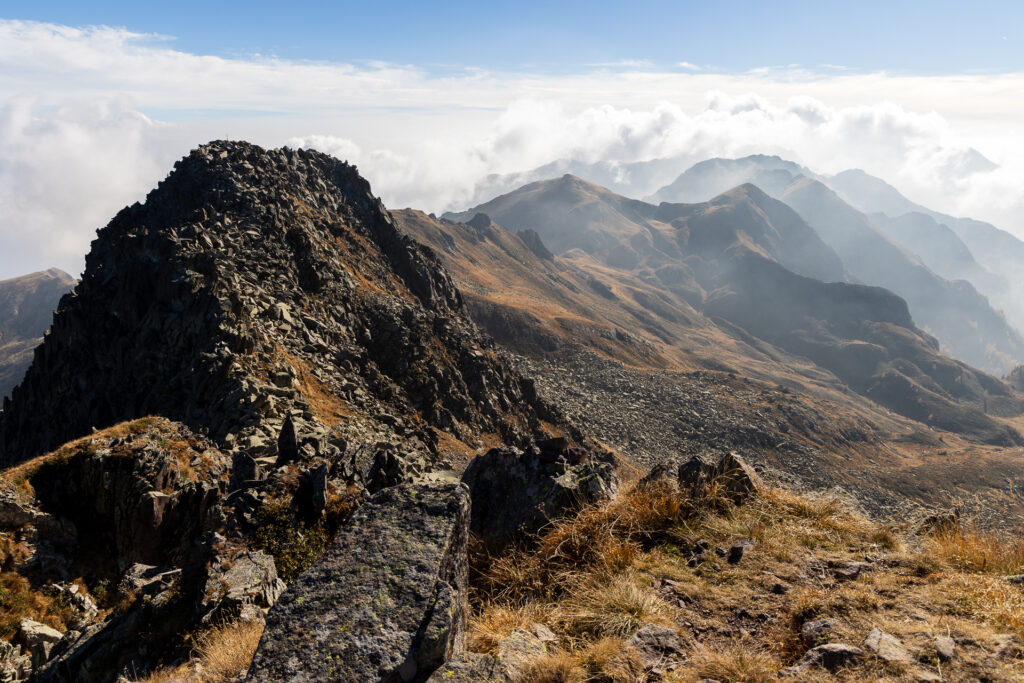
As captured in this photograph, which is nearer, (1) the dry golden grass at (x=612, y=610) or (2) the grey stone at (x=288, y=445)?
(1) the dry golden grass at (x=612, y=610)

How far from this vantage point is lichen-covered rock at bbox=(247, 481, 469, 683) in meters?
4.32

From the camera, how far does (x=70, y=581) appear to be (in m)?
13.6

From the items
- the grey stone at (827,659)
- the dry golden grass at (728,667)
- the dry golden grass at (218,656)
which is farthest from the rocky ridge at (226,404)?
the grey stone at (827,659)

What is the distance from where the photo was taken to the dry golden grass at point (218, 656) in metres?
5.28

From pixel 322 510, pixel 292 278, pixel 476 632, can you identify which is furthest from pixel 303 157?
pixel 476 632

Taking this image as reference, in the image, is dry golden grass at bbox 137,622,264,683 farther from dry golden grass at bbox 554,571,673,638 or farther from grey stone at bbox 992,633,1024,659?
grey stone at bbox 992,633,1024,659

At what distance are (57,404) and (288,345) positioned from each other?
14415mm

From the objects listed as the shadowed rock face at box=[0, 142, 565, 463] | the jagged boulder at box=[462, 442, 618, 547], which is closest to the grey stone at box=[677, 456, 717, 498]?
the jagged boulder at box=[462, 442, 618, 547]

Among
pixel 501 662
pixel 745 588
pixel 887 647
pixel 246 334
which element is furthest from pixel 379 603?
pixel 246 334

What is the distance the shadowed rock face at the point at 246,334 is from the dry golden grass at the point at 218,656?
47.4 ft

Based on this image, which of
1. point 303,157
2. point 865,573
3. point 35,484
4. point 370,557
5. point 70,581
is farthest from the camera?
point 303,157

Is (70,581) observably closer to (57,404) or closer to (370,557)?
(370,557)

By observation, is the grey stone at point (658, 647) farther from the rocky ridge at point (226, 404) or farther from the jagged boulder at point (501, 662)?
the rocky ridge at point (226, 404)

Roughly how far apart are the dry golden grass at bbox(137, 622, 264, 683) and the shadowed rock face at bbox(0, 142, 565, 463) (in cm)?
1446
